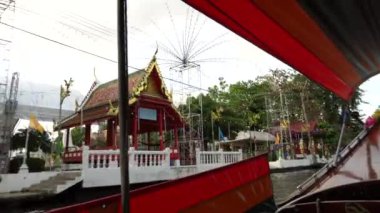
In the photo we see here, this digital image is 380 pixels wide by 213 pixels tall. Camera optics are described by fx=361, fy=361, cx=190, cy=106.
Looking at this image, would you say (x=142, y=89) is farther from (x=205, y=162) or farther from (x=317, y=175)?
(x=317, y=175)

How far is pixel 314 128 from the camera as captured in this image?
31672 millimetres

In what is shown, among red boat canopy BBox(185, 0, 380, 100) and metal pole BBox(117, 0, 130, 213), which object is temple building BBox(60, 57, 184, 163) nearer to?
red boat canopy BBox(185, 0, 380, 100)

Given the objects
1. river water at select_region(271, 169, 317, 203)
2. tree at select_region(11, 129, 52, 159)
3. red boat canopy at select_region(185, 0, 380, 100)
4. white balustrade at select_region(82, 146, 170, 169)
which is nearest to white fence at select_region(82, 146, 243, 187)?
white balustrade at select_region(82, 146, 170, 169)

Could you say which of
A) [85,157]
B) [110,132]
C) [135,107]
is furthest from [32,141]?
[85,157]

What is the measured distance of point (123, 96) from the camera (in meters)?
1.60

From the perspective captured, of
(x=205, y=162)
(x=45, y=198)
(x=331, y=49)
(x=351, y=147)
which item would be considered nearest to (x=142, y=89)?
(x=205, y=162)

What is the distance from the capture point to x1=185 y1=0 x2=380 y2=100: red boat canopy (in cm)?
231

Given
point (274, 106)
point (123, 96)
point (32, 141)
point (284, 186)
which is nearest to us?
point (123, 96)

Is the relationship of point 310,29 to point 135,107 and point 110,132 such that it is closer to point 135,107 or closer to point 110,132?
point 135,107

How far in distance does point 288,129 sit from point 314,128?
2799 millimetres

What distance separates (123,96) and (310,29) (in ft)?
6.05

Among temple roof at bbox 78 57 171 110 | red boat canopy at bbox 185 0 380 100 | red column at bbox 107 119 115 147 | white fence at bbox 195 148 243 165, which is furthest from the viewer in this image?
red column at bbox 107 119 115 147

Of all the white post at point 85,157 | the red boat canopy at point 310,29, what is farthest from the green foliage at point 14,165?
the red boat canopy at point 310,29

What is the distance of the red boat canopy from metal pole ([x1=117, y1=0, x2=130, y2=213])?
1.62ft
